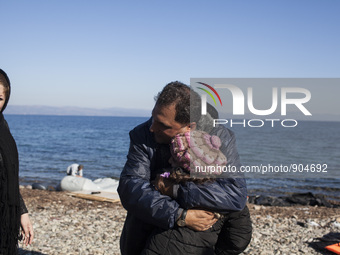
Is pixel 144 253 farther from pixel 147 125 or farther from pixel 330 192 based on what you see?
pixel 330 192

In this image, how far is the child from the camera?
2.80 m

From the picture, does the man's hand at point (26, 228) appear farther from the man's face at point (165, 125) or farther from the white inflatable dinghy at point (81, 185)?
the white inflatable dinghy at point (81, 185)

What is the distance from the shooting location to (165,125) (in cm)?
287

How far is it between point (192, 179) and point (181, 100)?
58 cm

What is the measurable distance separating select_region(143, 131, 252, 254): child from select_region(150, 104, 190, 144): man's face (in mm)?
67

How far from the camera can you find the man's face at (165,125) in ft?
9.25

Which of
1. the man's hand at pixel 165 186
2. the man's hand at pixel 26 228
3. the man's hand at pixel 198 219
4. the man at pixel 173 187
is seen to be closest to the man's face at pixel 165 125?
the man at pixel 173 187

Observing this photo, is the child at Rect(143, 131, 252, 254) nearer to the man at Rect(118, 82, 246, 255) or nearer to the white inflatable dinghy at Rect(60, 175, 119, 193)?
the man at Rect(118, 82, 246, 255)

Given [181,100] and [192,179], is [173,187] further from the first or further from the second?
[181,100]

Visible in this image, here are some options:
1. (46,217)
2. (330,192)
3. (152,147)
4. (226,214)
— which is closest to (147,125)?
(152,147)

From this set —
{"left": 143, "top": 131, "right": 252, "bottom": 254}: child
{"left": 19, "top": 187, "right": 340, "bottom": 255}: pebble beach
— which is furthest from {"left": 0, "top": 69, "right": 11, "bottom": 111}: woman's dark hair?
{"left": 19, "top": 187, "right": 340, "bottom": 255}: pebble beach

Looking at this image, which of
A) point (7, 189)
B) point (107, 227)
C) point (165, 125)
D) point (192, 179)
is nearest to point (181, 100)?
point (165, 125)

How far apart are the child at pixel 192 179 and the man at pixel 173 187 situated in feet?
0.23

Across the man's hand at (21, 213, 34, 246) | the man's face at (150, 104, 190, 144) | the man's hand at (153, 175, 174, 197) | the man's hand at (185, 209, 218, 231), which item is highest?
the man's face at (150, 104, 190, 144)
